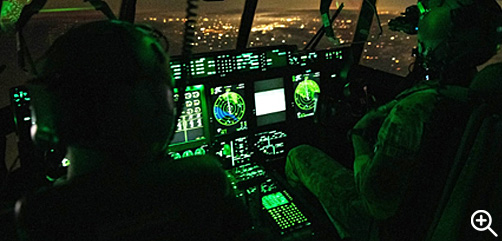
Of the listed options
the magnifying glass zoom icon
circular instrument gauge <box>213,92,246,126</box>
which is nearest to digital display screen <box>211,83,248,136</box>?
circular instrument gauge <box>213,92,246,126</box>

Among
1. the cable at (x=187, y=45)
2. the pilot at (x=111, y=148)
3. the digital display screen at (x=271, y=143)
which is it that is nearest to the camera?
the pilot at (x=111, y=148)

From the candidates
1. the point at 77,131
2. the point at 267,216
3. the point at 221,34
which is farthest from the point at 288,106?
the point at 77,131

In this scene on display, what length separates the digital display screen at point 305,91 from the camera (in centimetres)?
203

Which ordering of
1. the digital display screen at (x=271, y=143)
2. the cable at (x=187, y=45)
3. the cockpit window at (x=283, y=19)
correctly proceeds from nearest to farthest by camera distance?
the cable at (x=187, y=45) < the digital display screen at (x=271, y=143) < the cockpit window at (x=283, y=19)

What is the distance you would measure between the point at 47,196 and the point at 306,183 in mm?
1350

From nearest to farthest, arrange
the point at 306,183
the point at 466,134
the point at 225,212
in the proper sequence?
the point at 225,212 < the point at 466,134 < the point at 306,183

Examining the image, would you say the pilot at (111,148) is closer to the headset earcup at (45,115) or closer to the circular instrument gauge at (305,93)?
the headset earcup at (45,115)

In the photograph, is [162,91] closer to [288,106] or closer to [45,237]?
[45,237]

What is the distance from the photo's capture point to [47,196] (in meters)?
0.57

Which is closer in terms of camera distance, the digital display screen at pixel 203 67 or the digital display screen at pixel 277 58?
the digital display screen at pixel 203 67

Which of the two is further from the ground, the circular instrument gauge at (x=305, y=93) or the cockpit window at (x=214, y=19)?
the cockpit window at (x=214, y=19)

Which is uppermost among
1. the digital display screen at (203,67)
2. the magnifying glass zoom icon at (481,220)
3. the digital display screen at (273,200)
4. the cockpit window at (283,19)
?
the cockpit window at (283,19)

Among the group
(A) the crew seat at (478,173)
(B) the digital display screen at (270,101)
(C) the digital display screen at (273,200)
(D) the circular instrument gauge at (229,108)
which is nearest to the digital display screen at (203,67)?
(D) the circular instrument gauge at (229,108)

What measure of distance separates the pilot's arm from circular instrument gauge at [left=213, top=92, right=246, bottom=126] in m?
0.76
